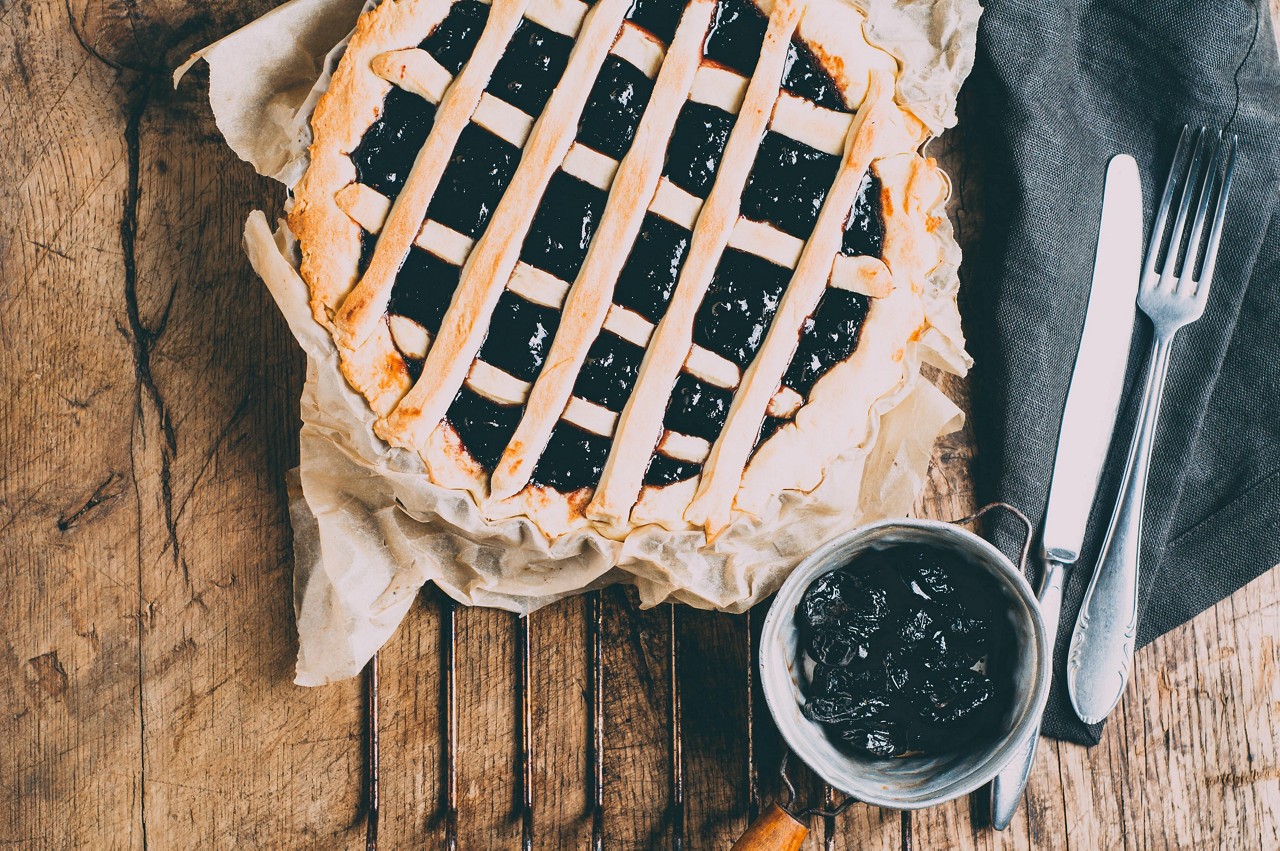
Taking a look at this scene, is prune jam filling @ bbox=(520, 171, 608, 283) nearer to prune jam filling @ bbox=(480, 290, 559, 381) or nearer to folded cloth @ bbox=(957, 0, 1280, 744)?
prune jam filling @ bbox=(480, 290, 559, 381)

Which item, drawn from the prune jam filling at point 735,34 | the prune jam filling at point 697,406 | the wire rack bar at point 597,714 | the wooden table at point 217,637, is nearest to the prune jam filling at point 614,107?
the prune jam filling at point 735,34

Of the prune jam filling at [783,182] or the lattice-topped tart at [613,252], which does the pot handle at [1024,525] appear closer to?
the lattice-topped tart at [613,252]

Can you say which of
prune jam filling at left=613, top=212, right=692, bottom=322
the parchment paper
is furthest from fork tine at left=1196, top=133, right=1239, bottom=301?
prune jam filling at left=613, top=212, right=692, bottom=322

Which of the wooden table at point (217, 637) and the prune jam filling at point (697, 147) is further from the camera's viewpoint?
the wooden table at point (217, 637)

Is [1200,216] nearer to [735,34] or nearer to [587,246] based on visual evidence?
[735,34]

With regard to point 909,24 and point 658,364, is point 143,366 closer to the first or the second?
point 658,364

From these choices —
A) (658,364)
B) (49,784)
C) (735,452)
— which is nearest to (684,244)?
A: (658,364)

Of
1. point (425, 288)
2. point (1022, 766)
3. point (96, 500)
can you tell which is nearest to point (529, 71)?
point (425, 288)
